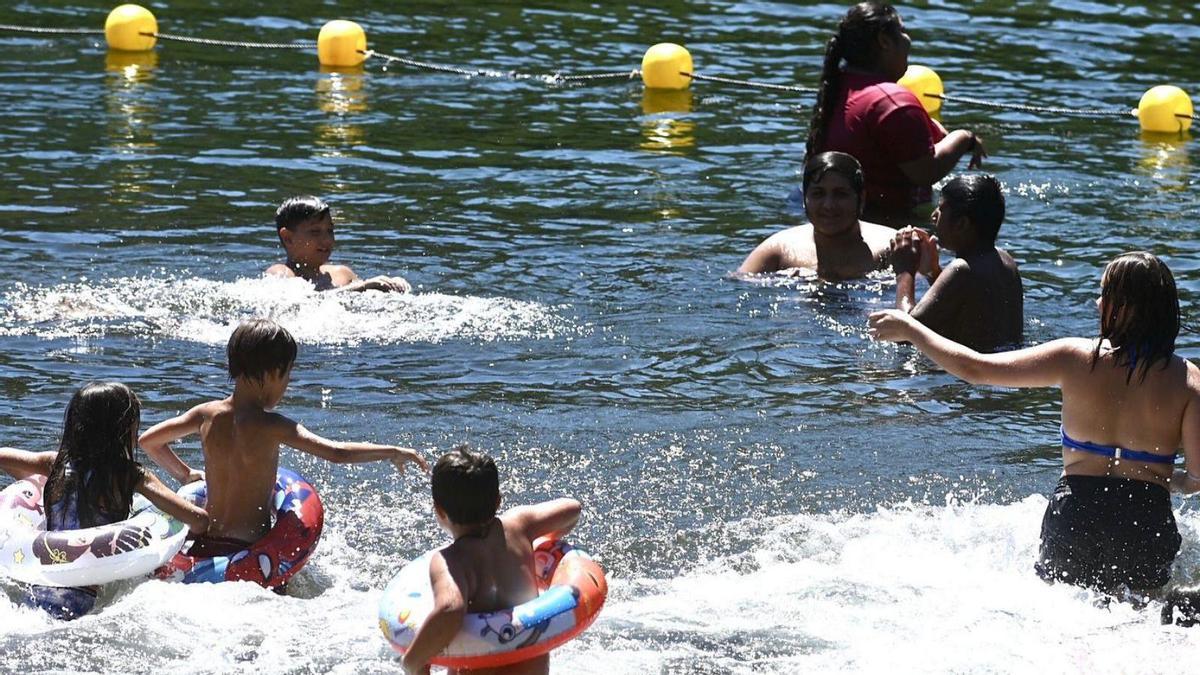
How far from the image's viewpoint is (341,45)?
16.7 metres

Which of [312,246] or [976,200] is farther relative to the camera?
[312,246]

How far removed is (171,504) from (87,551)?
0.35 meters

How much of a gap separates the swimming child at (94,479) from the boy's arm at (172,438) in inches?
8.0

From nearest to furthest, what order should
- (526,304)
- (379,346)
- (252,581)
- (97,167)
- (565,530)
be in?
(565,530) → (252,581) → (379,346) → (526,304) → (97,167)

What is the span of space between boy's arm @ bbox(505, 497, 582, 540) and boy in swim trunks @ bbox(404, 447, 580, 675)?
0.07m

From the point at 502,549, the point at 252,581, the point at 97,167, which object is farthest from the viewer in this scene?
the point at 97,167

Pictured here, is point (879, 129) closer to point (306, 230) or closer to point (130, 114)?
point (306, 230)

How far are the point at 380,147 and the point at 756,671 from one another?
8.86 metres

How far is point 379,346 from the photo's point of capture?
9055 millimetres

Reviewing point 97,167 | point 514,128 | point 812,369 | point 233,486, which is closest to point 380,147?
point 514,128

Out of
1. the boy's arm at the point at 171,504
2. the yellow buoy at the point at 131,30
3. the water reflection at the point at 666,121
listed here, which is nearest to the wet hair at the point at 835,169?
the water reflection at the point at 666,121

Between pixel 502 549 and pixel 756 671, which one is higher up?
pixel 502 549

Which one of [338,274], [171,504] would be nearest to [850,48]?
[338,274]

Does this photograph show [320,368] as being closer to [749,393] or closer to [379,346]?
[379,346]
